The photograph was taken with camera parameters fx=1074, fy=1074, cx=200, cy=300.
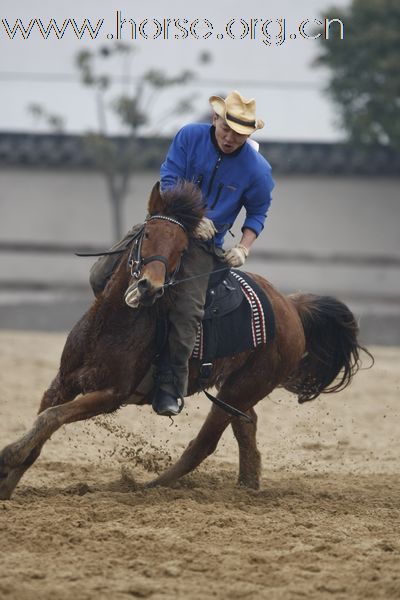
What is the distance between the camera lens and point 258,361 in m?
6.67

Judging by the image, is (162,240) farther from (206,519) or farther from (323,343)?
(323,343)

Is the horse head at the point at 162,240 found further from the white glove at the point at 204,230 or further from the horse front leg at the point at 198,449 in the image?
the horse front leg at the point at 198,449

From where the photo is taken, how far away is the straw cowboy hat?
593cm

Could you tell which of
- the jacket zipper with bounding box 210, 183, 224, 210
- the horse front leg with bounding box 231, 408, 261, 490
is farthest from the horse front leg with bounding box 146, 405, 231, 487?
the jacket zipper with bounding box 210, 183, 224, 210

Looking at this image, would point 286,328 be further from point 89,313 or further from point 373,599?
point 373,599

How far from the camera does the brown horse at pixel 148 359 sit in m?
5.55

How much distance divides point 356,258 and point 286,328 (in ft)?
46.4

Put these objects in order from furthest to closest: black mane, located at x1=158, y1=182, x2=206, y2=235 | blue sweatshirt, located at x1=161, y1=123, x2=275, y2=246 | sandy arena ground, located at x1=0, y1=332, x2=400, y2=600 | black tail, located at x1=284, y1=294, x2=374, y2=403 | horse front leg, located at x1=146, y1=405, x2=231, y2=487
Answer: black tail, located at x1=284, y1=294, x2=374, y2=403 < horse front leg, located at x1=146, y1=405, x2=231, y2=487 < blue sweatshirt, located at x1=161, y1=123, x2=275, y2=246 < black mane, located at x1=158, y1=182, x2=206, y2=235 < sandy arena ground, located at x1=0, y1=332, x2=400, y2=600

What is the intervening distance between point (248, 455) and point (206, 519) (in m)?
1.48

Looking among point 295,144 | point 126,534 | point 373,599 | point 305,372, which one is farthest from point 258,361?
point 295,144

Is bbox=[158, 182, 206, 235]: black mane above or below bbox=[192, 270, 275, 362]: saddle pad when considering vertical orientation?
above

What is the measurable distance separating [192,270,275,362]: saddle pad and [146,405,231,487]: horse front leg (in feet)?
1.44

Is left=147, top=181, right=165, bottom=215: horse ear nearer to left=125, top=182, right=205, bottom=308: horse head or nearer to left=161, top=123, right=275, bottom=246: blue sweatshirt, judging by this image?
left=125, top=182, right=205, bottom=308: horse head

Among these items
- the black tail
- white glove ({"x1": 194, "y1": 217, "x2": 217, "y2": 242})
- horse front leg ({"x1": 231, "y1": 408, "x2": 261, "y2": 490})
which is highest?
white glove ({"x1": 194, "y1": 217, "x2": 217, "y2": 242})
